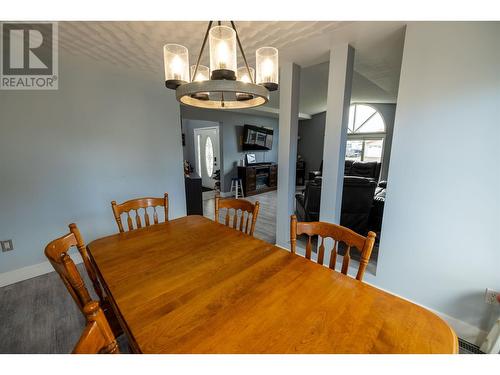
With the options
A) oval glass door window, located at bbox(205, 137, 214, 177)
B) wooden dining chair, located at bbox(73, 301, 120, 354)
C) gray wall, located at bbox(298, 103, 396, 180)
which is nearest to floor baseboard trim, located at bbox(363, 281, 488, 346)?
wooden dining chair, located at bbox(73, 301, 120, 354)

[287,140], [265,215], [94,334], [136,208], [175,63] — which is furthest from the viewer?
[265,215]

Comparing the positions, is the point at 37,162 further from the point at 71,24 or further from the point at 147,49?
the point at 147,49

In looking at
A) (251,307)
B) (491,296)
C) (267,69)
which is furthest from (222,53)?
(491,296)

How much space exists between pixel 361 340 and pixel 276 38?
2.18m

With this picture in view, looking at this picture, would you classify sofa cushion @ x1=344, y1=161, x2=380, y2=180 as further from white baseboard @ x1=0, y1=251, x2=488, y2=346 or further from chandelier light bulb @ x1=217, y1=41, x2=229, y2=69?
chandelier light bulb @ x1=217, y1=41, x2=229, y2=69

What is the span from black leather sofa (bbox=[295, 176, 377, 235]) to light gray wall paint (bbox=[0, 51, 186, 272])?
218cm

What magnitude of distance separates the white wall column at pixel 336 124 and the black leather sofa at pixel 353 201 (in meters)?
0.51

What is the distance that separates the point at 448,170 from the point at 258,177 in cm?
496

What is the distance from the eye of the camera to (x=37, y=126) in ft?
6.83

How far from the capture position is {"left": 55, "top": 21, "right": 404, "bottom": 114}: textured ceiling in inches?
65.6

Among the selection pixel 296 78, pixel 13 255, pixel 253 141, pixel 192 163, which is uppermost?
pixel 296 78

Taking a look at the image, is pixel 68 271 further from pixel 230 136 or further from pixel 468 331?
pixel 230 136

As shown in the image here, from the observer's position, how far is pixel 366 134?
21.4 ft
